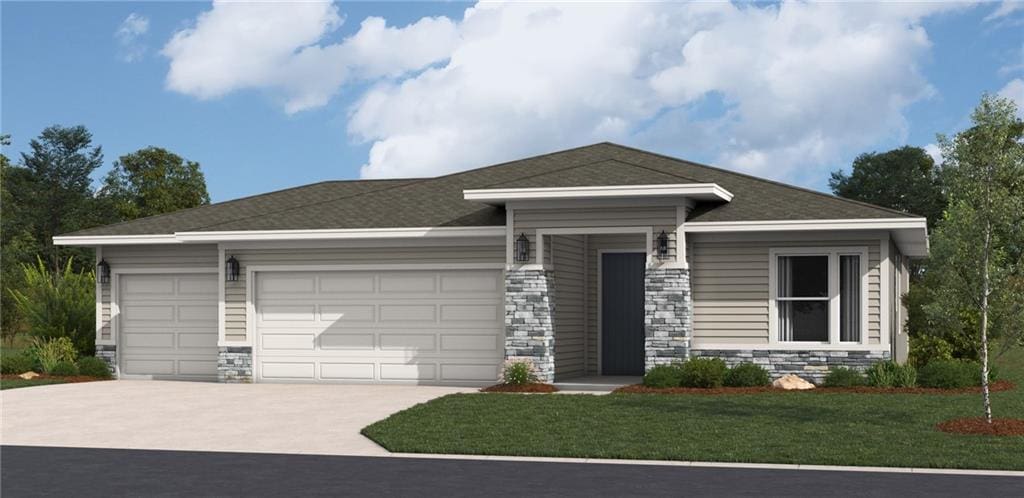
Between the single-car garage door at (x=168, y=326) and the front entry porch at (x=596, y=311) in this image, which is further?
the single-car garage door at (x=168, y=326)

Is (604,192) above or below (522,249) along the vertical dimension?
above

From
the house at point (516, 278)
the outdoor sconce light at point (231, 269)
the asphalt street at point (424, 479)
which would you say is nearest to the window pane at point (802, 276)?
the house at point (516, 278)

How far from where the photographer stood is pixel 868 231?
20.3 m

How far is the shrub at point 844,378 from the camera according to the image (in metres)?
19.9

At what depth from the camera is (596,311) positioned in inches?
931

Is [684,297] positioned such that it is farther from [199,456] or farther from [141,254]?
[141,254]

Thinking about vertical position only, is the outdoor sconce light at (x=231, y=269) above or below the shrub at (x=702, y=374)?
above

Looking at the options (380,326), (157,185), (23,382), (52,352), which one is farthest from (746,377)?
(157,185)

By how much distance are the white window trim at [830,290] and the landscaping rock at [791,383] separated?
661mm

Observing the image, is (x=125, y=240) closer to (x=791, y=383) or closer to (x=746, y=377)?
(x=746, y=377)

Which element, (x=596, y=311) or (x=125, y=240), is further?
(x=125, y=240)

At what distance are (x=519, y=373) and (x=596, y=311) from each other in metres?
3.55

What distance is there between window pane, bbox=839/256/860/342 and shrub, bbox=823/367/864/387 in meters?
0.72

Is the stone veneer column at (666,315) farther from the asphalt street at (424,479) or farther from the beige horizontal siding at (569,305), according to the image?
the asphalt street at (424,479)
